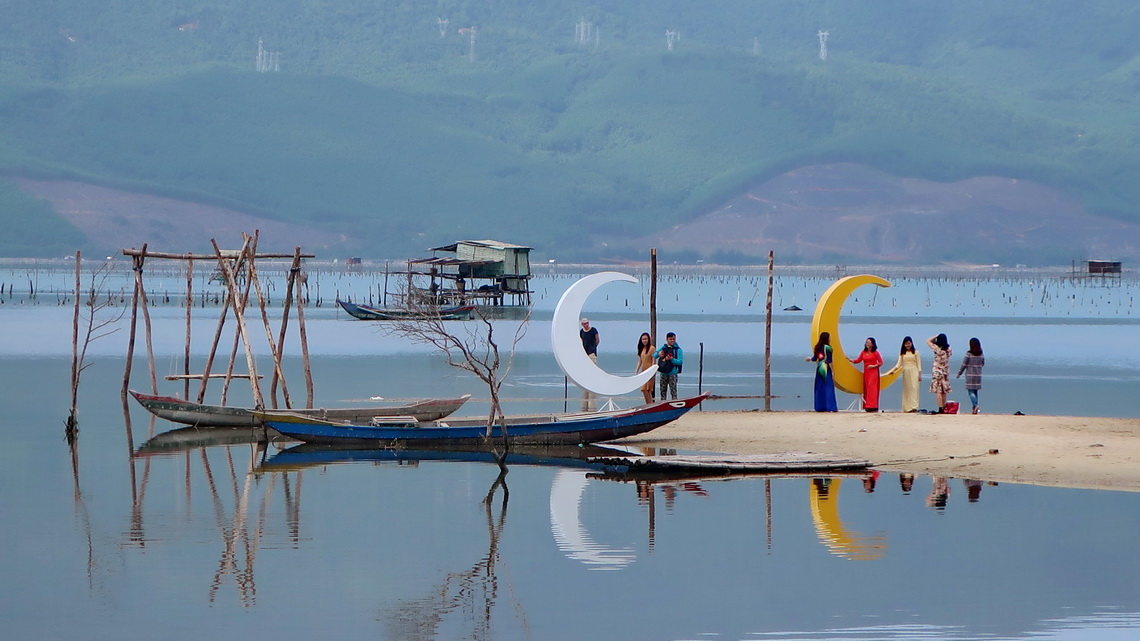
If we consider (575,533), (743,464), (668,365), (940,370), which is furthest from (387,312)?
(575,533)

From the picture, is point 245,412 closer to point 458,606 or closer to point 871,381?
point 871,381

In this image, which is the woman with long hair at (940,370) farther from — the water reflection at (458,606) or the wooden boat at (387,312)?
the wooden boat at (387,312)

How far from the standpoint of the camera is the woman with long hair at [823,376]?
2300 centimetres

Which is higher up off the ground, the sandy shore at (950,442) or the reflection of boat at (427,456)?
the sandy shore at (950,442)

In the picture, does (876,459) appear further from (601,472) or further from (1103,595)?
(1103,595)

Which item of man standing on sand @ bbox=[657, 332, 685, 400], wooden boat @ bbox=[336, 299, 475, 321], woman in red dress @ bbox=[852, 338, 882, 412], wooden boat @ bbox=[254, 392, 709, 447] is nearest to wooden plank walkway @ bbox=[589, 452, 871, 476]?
wooden boat @ bbox=[254, 392, 709, 447]

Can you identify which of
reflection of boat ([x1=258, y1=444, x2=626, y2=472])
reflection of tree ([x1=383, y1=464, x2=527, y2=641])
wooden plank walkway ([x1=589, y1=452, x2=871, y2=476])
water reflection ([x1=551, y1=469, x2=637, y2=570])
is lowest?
reflection of tree ([x1=383, y1=464, x2=527, y2=641])

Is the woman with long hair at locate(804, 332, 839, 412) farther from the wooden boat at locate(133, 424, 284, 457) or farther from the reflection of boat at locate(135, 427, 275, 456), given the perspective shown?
the reflection of boat at locate(135, 427, 275, 456)

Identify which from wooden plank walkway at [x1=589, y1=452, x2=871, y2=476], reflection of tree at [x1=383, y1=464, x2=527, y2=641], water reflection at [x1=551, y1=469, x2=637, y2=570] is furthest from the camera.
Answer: wooden plank walkway at [x1=589, y1=452, x2=871, y2=476]

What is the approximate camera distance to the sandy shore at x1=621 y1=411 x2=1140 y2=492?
18812 mm

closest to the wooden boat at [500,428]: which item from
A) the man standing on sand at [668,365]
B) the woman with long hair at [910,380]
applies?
the man standing on sand at [668,365]

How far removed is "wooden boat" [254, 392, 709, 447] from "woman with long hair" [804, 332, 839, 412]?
2.52m

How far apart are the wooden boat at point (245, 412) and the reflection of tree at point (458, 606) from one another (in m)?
7.53

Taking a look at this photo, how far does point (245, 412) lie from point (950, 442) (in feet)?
32.7
